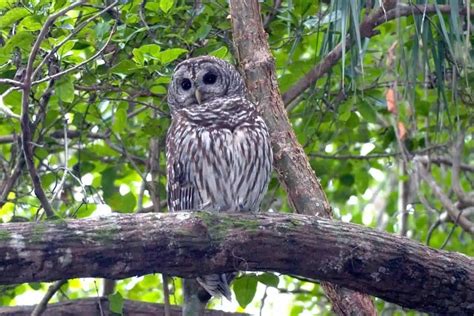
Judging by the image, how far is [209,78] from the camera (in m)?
4.74

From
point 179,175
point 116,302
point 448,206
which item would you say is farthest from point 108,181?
point 448,206

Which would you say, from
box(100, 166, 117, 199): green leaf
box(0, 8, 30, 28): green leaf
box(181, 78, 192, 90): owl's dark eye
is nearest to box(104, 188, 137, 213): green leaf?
box(100, 166, 117, 199): green leaf

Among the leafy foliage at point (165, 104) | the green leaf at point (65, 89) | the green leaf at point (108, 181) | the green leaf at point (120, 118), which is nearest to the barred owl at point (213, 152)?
the leafy foliage at point (165, 104)

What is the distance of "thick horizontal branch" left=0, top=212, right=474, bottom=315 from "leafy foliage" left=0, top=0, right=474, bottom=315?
47cm

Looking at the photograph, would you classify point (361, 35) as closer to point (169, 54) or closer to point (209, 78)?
point (209, 78)

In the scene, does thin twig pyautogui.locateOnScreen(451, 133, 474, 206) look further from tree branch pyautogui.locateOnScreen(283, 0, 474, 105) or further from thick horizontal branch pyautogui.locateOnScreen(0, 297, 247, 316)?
thick horizontal branch pyautogui.locateOnScreen(0, 297, 247, 316)

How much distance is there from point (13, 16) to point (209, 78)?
3.57 feet

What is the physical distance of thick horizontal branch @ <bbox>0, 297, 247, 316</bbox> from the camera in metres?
4.61

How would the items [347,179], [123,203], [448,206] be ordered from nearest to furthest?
[123,203] → [448,206] → [347,179]

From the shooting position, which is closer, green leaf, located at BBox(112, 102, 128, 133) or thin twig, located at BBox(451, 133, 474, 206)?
green leaf, located at BBox(112, 102, 128, 133)

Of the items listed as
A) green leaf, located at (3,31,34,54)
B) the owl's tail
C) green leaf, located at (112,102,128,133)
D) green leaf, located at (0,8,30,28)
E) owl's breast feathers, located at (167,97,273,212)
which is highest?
green leaf, located at (0,8,30,28)

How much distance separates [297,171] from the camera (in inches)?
167

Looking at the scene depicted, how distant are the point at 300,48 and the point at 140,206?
1215 mm

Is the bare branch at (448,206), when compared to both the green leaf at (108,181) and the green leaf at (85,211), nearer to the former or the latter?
the green leaf at (108,181)
